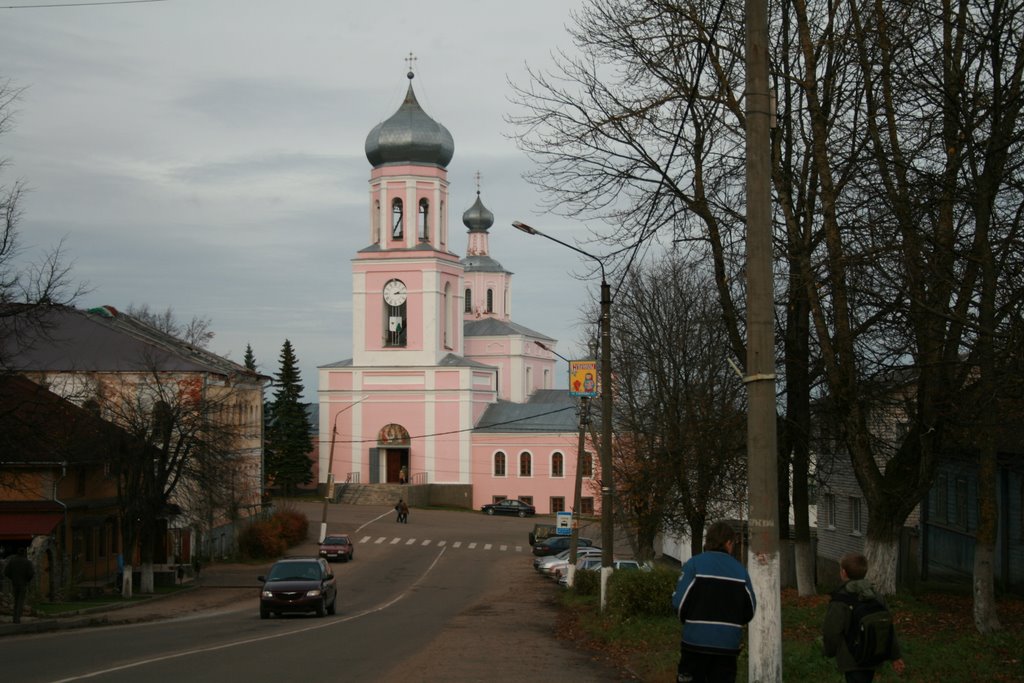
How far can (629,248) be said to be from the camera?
68.0 ft

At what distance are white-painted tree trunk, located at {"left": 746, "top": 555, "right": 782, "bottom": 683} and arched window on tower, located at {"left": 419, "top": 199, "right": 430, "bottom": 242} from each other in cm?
7773

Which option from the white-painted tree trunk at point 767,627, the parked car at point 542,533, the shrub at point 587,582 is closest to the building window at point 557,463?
the parked car at point 542,533

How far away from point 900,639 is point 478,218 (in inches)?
4317

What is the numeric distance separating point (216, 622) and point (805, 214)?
15.0 m

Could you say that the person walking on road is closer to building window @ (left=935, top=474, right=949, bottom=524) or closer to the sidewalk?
the sidewalk

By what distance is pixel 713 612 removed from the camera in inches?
344

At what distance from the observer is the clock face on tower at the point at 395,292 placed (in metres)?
87.1

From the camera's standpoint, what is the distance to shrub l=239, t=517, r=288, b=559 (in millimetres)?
54531

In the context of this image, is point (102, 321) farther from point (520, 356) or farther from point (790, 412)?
point (520, 356)

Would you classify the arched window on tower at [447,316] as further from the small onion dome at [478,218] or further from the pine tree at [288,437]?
the small onion dome at [478,218]

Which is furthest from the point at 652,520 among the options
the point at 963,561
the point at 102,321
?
the point at 102,321

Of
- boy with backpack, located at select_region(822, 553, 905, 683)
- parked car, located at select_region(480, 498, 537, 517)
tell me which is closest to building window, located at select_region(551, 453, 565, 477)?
parked car, located at select_region(480, 498, 537, 517)

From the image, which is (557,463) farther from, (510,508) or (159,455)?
(159,455)

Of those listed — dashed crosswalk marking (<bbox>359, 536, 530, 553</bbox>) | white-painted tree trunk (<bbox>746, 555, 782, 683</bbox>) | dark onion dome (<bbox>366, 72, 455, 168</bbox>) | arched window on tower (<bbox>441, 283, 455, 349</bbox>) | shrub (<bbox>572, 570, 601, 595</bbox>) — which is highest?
dark onion dome (<bbox>366, 72, 455, 168</bbox>)
